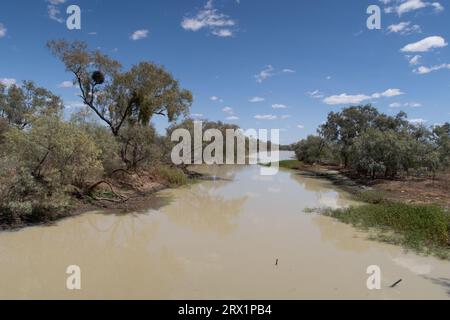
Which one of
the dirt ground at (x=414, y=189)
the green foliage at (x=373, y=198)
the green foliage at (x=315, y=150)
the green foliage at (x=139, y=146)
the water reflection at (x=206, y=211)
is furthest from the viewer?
the green foliage at (x=315, y=150)

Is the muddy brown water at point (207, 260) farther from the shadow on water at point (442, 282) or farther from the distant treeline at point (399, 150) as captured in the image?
the distant treeline at point (399, 150)

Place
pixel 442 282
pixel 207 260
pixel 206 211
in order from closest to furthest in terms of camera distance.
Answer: pixel 442 282
pixel 207 260
pixel 206 211

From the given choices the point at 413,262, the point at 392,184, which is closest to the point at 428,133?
the point at 392,184

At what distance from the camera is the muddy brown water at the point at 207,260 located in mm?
6012

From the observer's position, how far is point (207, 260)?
7582 millimetres

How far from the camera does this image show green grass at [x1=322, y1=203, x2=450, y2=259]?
8688 millimetres

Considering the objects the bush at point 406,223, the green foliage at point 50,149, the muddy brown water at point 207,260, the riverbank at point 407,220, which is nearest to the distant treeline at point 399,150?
the riverbank at point 407,220

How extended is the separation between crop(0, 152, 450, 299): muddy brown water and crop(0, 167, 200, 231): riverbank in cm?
51

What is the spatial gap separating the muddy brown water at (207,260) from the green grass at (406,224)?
55 cm

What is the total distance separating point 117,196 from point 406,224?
11821 mm

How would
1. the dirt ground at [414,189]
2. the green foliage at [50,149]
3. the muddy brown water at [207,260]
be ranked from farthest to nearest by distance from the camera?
the dirt ground at [414,189] < the green foliage at [50,149] < the muddy brown water at [207,260]

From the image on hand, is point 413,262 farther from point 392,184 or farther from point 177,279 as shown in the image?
point 392,184

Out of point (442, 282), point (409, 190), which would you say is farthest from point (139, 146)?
point (409, 190)

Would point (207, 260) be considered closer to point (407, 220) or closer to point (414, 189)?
point (407, 220)
